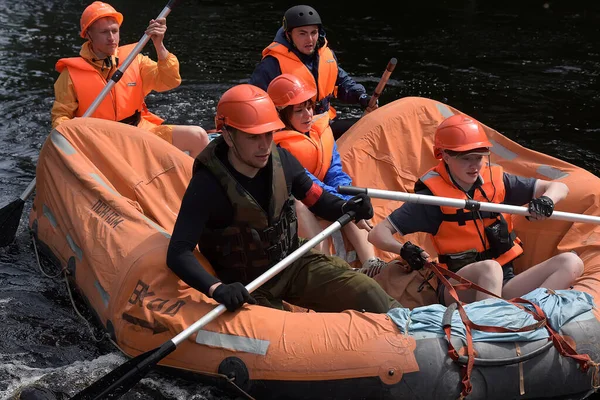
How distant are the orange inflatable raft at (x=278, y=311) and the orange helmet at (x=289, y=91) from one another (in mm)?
694

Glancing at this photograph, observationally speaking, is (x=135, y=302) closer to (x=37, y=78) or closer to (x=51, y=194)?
(x=51, y=194)

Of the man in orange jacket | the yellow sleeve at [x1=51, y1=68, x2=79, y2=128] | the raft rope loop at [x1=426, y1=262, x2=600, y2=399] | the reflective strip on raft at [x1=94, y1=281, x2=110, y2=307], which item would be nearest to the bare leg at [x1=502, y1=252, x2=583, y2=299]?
the raft rope loop at [x1=426, y1=262, x2=600, y2=399]

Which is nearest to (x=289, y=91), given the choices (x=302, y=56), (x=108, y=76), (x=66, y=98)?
(x=302, y=56)

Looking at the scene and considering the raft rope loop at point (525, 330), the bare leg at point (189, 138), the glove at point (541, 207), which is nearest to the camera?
the raft rope loop at point (525, 330)

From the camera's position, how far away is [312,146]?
4.91 meters

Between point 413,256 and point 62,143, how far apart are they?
2222mm

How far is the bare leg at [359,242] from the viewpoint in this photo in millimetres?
4727

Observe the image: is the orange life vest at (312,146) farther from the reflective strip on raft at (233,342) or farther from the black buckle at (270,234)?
the reflective strip on raft at (233,342)

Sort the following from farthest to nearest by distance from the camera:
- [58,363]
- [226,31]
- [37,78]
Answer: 1. [226,31]
2. [37,78]
3. [58,363]

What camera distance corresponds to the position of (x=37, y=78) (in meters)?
9.99

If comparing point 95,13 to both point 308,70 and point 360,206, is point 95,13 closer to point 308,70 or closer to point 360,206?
point 308,70

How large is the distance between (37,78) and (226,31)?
10.8 ft

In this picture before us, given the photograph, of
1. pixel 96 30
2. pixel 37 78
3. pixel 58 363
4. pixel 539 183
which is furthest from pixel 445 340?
pixel 37 78

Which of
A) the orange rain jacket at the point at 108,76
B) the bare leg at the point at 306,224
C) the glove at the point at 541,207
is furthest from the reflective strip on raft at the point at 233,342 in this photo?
the orange rain jacket at the point at 108,76
